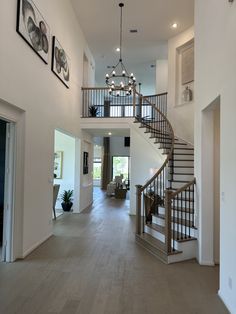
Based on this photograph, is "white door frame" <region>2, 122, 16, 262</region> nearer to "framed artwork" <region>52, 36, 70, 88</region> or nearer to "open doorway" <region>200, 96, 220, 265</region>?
"framed artwork" <region>52, 36, 70, 88</region>

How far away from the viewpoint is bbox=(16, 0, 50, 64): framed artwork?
13.4ft

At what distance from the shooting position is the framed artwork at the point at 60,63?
589cm

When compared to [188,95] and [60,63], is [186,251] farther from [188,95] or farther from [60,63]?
[188,95]

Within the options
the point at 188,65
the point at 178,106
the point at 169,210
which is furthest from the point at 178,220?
the point at 188,65

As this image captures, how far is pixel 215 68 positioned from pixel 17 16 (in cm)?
303

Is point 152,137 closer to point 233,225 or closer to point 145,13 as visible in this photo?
point 145,13

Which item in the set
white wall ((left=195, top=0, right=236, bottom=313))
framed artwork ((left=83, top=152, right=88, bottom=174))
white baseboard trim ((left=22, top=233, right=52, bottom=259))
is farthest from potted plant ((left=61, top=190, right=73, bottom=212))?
white wall ((left=195, top=0, right=236, bottom=313))

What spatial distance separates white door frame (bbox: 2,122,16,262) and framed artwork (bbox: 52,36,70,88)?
88.8 inches

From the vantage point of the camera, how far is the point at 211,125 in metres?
4.36

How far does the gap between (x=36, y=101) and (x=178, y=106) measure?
6.27 metres

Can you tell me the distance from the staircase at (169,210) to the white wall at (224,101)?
16.3 inches

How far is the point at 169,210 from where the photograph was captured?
14.6 ft

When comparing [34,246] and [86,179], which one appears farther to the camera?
[86,179]

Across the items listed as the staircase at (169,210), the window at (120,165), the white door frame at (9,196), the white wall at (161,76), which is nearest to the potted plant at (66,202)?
the staircase at (169,210)
